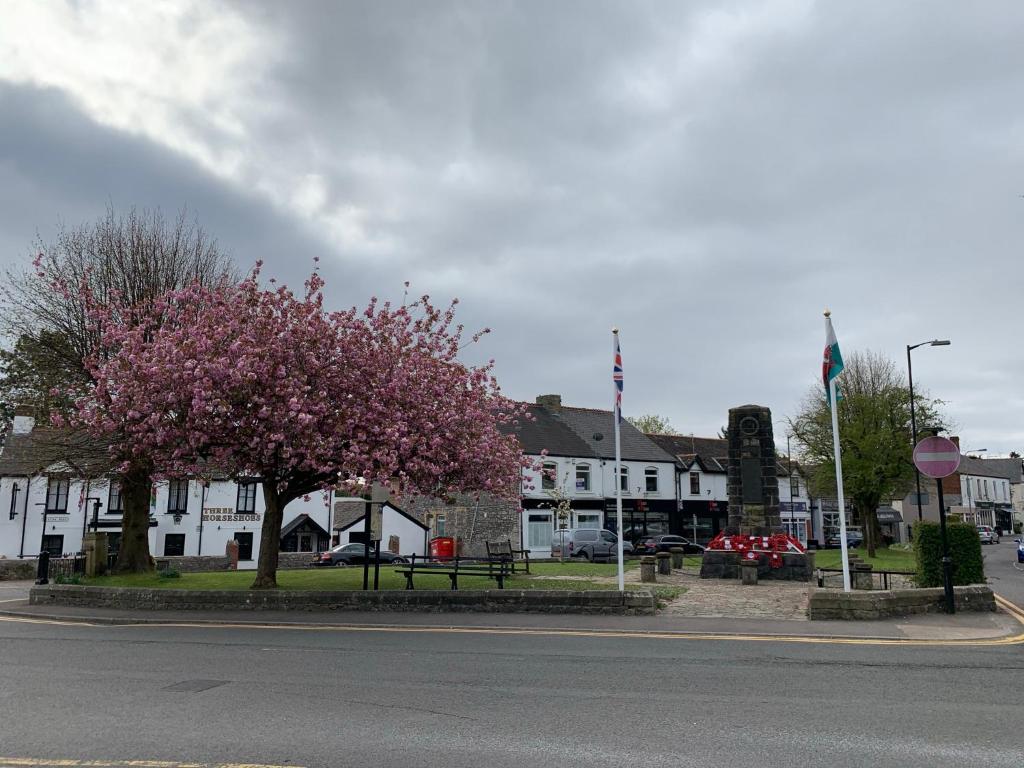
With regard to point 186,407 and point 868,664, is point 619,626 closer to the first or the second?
point 868,664

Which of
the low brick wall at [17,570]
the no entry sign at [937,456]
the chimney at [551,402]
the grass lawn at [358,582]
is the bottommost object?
the low brick wall at [17,570]

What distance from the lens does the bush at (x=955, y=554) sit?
52.9 ft

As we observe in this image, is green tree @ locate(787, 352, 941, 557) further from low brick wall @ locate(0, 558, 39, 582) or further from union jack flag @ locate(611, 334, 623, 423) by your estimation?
low brick wall @ locate(0, 558, 39, 582)

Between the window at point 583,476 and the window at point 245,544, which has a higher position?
the window at point 583,476

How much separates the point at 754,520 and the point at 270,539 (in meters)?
16.0

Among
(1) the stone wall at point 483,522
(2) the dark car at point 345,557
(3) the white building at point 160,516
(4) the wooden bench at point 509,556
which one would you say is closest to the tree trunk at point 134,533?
(4) the wooden bench at point 509,556

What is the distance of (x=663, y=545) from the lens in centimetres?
4638

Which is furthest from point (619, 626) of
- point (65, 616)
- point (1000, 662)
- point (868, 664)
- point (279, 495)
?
point (65, 616)

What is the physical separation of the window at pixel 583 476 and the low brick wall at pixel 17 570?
3203 centimetres

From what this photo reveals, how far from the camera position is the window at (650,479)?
54.5m

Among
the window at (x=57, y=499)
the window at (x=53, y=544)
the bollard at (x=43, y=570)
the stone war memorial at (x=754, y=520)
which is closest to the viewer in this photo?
the stone war memorial at (x=754, y=520)

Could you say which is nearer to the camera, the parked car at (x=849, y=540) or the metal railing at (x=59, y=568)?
the metal railing at (x=59, y=568)

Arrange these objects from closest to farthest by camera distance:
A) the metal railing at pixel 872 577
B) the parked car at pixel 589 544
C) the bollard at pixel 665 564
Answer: the metal railing at pixel 872 577
the bollard at pixel 665 564
the parked car at pixel 589 544

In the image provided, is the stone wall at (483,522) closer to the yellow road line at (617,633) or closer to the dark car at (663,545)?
the dark car at (663,545)
